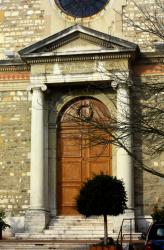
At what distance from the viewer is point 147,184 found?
21.2m

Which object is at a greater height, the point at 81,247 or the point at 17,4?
the point at 17,4

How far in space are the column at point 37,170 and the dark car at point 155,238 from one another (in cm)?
885

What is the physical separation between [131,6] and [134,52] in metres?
2.32

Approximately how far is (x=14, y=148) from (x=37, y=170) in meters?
1.55

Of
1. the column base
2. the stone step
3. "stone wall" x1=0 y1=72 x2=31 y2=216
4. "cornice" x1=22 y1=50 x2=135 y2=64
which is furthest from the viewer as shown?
"stone wall" x1=0 y1=72 x2=31 y2=216

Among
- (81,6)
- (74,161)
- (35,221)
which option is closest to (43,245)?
(35,221)

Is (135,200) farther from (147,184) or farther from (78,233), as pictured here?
(78,233)

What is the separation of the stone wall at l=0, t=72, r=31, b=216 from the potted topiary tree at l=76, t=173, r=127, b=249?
6.06 metres

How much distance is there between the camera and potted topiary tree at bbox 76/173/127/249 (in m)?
15.9

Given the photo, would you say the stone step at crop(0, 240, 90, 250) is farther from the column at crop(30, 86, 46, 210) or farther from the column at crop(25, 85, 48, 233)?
the column at crop(30, 86, 46, 210)

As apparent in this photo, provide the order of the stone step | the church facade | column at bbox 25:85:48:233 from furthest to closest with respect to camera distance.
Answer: the church facade, column at bbox 25:85:48:233, the stone step

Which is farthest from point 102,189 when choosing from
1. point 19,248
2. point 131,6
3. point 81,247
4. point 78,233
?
point 131,6

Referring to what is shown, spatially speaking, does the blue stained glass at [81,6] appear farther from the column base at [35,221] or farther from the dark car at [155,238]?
the dark car at [155,238]

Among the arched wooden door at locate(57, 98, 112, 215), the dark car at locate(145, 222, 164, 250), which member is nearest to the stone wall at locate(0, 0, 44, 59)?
the arched wooden door at locate(57, 98, 112, 215)
